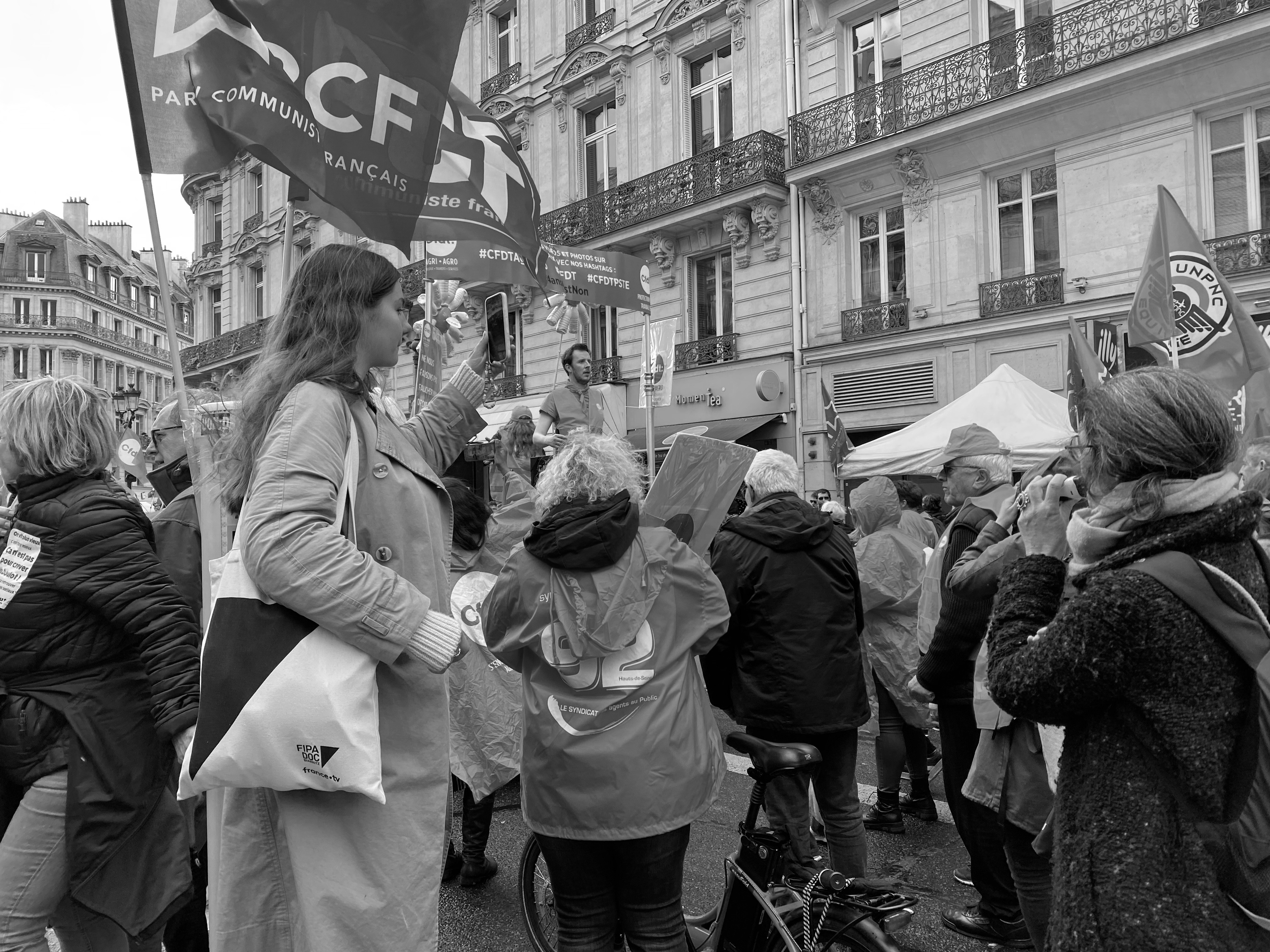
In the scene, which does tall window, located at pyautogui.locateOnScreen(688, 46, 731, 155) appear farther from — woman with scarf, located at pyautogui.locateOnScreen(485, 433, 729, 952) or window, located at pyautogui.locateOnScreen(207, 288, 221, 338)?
window, located at pyautogui.locateOnScreen(207, 288, 221, 338)

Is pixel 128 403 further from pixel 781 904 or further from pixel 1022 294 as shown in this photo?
pixel 781 904

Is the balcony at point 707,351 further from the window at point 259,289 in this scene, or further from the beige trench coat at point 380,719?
the window at point 259,289

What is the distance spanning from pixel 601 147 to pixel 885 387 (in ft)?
30.7

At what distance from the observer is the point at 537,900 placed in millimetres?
3420

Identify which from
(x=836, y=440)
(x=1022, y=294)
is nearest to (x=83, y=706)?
(x=836, y=440)

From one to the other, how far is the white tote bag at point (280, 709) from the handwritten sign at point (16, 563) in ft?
2.82

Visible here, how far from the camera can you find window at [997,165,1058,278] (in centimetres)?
1461

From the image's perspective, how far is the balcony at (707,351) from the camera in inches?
730

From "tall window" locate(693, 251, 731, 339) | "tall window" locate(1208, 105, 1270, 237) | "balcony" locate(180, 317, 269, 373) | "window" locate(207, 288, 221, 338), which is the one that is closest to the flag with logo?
"tall window" locate(1208, 105, 1270, 237)

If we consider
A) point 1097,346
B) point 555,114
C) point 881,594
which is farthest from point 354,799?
point 555,114

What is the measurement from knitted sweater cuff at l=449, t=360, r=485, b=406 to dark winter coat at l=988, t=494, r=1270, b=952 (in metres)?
1.61

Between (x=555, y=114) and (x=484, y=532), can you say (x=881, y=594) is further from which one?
(x=555, y=114)

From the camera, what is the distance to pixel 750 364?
59.5 feet

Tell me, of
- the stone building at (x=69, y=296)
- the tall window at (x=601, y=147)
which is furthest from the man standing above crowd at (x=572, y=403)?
the stone building at (x=69, y=296)
